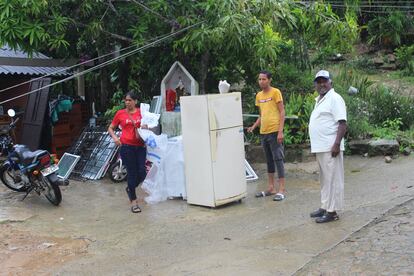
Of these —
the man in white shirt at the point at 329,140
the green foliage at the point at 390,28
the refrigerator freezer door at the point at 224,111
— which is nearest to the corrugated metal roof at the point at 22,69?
the refrigerator freezer door at the point at 224,111

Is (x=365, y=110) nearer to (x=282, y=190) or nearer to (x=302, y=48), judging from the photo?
(x=302, y=48)

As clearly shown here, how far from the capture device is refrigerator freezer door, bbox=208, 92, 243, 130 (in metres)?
6.55

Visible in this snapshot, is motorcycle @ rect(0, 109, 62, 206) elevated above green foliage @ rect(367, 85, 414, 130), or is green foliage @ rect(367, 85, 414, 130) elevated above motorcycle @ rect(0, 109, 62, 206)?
green foliage @ rect(367, 85, 414, 130)

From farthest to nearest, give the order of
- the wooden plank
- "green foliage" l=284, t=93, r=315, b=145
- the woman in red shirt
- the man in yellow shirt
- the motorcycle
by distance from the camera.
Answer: the wooden plank
"green foliage" l=284, t=93, r=315, b=145
the motorcycle
the man in yellow shirt
the woman in red shirt

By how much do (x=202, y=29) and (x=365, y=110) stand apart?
4.02 meters

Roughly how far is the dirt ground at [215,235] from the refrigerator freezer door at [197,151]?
0.21 metres

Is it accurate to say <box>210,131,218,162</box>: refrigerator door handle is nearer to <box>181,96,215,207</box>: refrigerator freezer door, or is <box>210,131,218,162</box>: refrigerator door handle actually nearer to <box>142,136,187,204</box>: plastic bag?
<box>181,96,215,207</box>: refrigerator freezer door

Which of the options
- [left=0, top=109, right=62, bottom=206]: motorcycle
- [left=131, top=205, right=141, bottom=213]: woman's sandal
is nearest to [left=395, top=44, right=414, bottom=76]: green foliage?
[left=131, top=205, right=141, bottom=213]: woman's sandal

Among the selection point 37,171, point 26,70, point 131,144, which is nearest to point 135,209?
point 131,144

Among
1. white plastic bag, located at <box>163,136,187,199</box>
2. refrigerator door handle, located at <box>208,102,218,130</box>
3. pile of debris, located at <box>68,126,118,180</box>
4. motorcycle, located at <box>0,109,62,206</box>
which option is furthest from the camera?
pile of debris, located at <box>68,126,118,180</box>

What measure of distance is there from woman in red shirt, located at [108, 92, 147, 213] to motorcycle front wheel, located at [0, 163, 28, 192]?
6.03 ft

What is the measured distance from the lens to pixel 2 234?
5848mm

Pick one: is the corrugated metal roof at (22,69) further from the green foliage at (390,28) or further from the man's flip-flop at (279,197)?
the green foliage at (390,28)

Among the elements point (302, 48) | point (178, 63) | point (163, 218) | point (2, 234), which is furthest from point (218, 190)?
point (302, 48)
